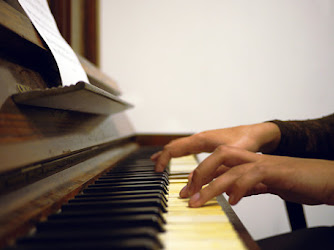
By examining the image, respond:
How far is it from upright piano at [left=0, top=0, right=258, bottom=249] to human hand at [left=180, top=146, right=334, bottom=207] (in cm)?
4

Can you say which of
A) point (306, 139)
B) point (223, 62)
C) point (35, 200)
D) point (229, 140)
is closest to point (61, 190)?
point (35, 200)

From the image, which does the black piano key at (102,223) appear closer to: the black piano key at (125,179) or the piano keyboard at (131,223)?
the piano keyboard at (131,223)

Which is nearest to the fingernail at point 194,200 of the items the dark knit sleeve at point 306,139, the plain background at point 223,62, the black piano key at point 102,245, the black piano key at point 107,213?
the black piano key at point 107,213

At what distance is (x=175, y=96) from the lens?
2.41m

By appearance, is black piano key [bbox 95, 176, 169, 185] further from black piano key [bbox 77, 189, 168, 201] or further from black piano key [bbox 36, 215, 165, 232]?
black piano key [bbox 36, 215, 165, 232]

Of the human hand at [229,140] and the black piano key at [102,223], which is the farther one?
the human hand at [229,140]

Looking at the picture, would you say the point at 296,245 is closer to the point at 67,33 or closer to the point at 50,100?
the point at 50,100

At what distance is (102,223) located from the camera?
405 mm

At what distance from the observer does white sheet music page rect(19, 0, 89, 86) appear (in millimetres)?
677

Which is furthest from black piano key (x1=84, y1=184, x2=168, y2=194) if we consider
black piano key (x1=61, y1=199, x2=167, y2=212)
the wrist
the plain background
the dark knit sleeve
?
the plain background

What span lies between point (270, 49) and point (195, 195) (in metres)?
2.20

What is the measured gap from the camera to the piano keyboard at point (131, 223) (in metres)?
0.35

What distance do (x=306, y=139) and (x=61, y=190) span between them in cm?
99

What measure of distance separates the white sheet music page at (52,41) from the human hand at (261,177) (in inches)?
17.3
